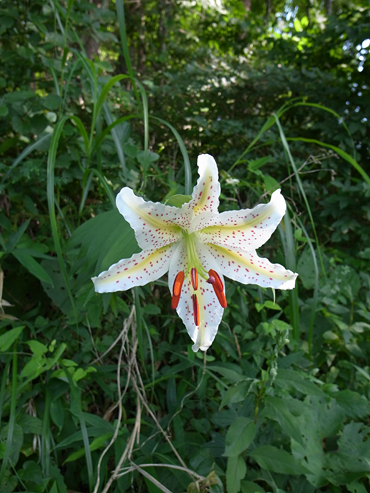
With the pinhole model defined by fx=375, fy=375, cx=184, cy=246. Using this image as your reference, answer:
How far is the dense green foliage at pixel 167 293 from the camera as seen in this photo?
1.12 meters

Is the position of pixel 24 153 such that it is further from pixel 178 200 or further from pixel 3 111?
pixel 178 200

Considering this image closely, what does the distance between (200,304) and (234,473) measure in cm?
46

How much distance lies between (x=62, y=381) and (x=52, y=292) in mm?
331

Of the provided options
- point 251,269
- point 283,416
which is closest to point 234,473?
point 283,416

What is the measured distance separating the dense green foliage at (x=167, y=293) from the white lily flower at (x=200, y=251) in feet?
0.23

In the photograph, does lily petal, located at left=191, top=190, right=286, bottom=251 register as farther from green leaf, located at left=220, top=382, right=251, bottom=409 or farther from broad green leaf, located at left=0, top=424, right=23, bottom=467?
broad green leaf, located at left=0, top=424, right=23, bottom=467

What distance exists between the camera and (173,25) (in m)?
3.74

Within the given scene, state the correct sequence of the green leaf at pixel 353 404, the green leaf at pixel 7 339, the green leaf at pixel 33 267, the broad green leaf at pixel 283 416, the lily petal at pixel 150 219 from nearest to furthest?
the lily petal at pixel 150 219 < the broad green leaf at pixel 283 416 < the green leaf at pixel 7 339 < the green leaf at pixel 33 267 < the green leaf at pixel 353 404

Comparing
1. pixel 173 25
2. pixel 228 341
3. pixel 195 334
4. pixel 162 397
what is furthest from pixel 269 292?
pixel 173 25

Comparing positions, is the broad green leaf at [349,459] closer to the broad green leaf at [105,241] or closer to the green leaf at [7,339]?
the broad green leaf at [105,241]

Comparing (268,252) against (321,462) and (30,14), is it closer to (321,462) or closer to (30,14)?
(321,462)

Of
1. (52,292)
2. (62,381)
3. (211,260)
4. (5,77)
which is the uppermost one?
(5,77)

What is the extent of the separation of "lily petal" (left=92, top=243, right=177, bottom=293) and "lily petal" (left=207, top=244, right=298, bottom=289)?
0.48 ft

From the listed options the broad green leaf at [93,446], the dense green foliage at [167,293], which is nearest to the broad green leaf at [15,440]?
the dense green foliage at [167,293]
